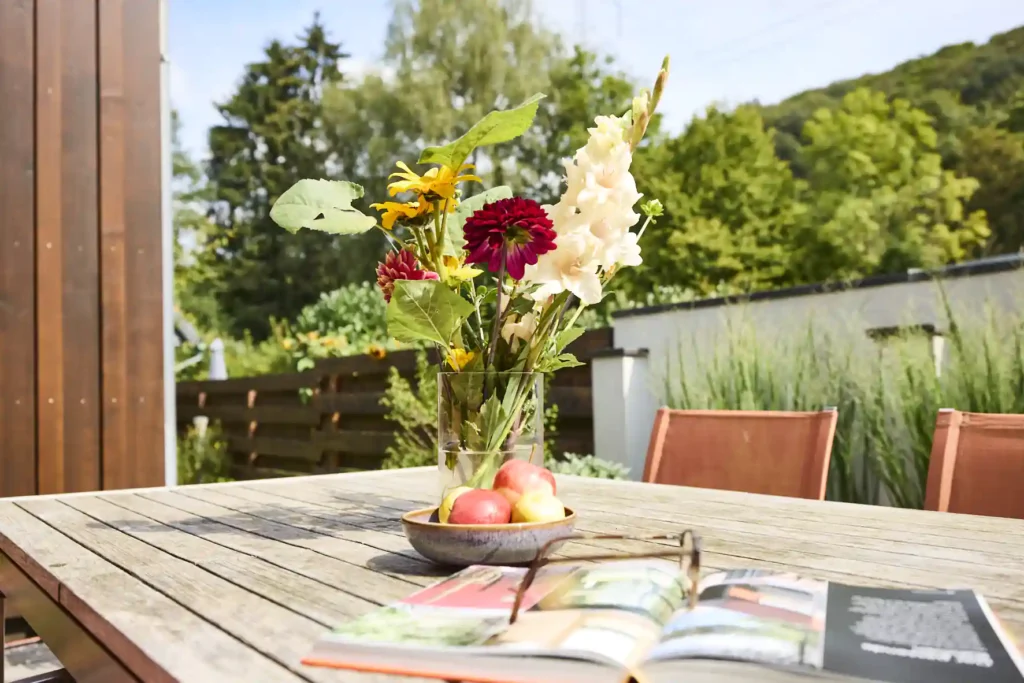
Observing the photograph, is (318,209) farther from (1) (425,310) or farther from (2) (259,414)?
(2) (259,414)

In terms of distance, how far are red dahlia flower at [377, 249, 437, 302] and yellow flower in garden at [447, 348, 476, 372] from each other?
0.11 m

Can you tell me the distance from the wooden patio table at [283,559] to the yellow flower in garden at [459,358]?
0.24 meters

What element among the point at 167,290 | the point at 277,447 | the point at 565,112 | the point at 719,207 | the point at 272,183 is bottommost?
the point at 277,447

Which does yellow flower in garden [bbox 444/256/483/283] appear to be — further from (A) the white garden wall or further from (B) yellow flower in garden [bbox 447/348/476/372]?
(A) the white garden wall

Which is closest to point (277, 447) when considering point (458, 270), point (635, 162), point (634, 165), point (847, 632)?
point (458, 270)

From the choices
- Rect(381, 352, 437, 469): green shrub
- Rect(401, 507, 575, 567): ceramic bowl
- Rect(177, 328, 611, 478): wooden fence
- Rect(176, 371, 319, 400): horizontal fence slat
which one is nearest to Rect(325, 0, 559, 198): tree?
Rect(176, 371, 319, 400): horizontal fence slat

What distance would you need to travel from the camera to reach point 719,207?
1884cm

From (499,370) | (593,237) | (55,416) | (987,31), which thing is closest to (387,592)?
(499,370)

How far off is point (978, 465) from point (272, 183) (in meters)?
20.5

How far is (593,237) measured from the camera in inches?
43.7

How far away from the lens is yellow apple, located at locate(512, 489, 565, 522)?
1029mm

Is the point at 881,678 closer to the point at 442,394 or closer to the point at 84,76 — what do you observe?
the point at 442,394

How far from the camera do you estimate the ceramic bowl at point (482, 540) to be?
100cm

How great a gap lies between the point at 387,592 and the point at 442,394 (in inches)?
11.6
